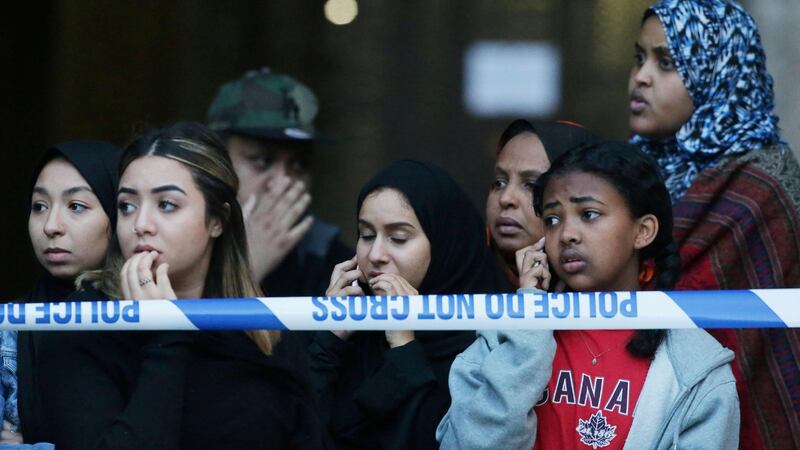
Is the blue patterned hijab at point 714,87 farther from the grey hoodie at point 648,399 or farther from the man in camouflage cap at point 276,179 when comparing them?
the man in camouflage cap at point 276,179

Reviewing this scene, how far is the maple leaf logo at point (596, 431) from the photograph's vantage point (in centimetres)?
335

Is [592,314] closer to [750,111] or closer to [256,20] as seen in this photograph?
[750,111]

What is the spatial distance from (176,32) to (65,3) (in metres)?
0.61

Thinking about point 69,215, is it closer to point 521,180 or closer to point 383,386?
point 383,386

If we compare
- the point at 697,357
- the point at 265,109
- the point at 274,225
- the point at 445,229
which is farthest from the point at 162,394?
the point at 265,109

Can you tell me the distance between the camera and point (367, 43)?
749cm

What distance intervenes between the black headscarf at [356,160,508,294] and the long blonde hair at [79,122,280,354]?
1.54 feet

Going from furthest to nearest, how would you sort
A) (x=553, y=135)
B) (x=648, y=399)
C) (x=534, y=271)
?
(x=553, y=135)
(x=534, y=271)
(x=648, y=399)

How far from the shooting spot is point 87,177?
3924 mm

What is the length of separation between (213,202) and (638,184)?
3.80 feet

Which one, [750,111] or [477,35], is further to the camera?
[477,35]

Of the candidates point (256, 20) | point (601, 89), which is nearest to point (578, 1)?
point (601, 89)

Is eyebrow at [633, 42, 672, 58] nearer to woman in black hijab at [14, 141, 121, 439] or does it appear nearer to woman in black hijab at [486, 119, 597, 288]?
woman in black hijab at [486, 119, 597, 288]

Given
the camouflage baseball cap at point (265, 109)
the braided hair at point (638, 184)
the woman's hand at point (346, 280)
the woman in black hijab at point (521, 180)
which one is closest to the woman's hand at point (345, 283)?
the woman's hand at point (346, 280)
